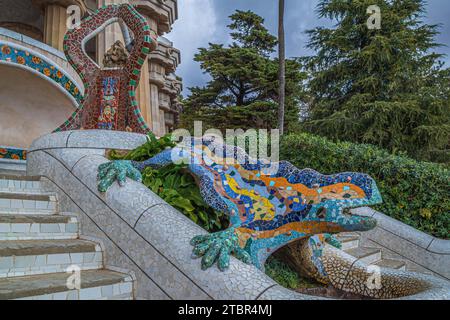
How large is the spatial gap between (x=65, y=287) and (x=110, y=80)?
11.1 ft

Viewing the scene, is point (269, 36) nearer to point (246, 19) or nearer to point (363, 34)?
point (246, 19)

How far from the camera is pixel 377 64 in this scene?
13.3 metres

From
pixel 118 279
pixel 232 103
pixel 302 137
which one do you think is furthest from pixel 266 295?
pixel 232 103

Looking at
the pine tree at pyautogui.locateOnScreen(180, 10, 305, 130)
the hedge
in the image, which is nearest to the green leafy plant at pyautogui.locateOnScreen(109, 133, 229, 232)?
the hedge

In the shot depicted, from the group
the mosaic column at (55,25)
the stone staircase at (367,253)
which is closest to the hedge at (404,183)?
the stone staircase at (367,253)

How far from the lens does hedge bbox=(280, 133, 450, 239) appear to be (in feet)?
18.4

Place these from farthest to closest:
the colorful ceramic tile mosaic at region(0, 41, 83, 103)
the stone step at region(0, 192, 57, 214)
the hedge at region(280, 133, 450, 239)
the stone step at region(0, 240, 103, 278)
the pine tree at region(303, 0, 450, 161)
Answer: the pine tree at region(303, 0, 450, 161) → the colorful ceramic tile mosaic at region(0, 41, 83, 103) → the hedge at region(280, 133, 450, 239) → the stone step at region(0, 192, 57, 214) → the stone step at region(0, 240, 103, 278)

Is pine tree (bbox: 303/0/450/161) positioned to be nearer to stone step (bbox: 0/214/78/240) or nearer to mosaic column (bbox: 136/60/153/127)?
mosaic column (bbox: 136/60/153/127)

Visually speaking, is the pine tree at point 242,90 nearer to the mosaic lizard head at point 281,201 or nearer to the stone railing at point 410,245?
the stone railing at point 410,245

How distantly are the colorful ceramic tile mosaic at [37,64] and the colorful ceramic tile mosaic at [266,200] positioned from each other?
19.2ft

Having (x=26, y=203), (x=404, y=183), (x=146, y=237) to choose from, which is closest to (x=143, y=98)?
(x=404, y=183)

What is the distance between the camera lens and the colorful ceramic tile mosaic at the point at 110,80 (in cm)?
501

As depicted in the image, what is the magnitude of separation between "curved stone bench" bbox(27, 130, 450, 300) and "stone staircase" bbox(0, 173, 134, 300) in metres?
0.13
